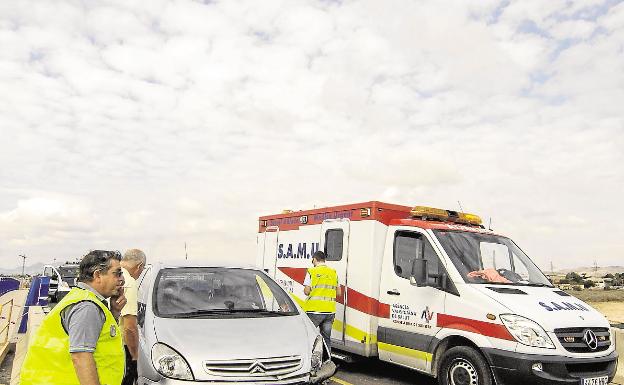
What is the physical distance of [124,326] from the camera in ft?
17.5

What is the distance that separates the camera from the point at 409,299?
25.0 feet

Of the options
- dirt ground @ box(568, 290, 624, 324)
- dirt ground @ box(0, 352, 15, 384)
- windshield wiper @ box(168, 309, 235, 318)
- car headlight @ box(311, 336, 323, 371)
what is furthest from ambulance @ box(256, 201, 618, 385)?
dirt ground @ box(568, 290, 624, 324)

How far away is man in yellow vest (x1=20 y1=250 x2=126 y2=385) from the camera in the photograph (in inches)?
114

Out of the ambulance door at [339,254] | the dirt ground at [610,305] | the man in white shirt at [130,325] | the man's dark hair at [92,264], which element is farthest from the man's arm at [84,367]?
the dirt ground at [610,305]

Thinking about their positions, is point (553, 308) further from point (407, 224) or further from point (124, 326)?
point (124, 326)

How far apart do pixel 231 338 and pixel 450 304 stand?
3143 mm

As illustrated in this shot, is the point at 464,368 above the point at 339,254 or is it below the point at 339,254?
below

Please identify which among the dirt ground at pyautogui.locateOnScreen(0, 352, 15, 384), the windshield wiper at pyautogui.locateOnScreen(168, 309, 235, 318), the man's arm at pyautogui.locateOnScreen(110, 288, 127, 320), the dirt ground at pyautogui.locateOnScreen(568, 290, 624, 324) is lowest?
the dirt ground at pyautogui.locateOnScreen(0, 352, 15, 384)

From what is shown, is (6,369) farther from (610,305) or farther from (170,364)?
(610,305)

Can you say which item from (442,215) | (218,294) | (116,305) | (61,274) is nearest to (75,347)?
(116,305)

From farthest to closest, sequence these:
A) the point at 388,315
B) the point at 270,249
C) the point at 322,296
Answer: the point at 270,249, the point at 322,296, the point at 388,315

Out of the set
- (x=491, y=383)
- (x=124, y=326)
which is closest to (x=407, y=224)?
(x=491, y=383)

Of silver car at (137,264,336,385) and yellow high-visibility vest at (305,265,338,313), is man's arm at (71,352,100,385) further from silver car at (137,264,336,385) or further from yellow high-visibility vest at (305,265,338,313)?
yellow high-visibility vest at (305,265,338,313)

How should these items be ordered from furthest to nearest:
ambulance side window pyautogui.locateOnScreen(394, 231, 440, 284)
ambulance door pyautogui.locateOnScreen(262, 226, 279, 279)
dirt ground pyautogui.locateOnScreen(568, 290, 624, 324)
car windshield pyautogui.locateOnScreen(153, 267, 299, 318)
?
dirt ground pyautogui.locateOnScreen(568, 290, 624, 324), ambulance door pyautogui.locateOnScreen(262, 226, 279, 279), ambulance side window pyautogui.locateOnScreen(394, 231, 440, 284), car windshield pyautogui.locateOnScreen(153, 267, 299, 318)
